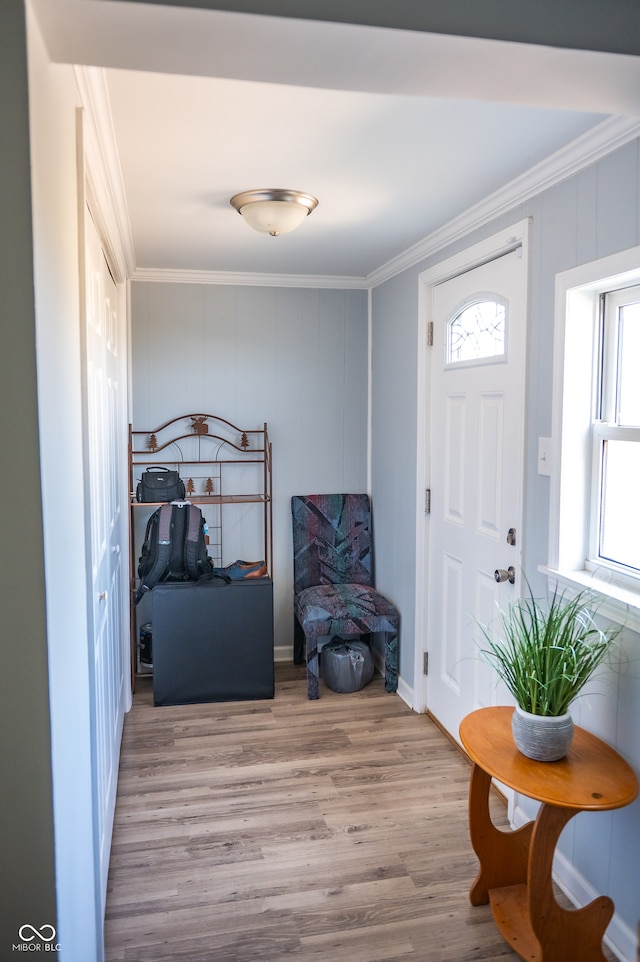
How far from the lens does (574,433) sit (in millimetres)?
2299

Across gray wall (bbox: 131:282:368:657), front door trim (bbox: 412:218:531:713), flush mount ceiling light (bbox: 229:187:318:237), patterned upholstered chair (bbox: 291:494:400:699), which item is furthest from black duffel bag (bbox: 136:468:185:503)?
flush mount ceiling light (bbox: 229:187:318:237)

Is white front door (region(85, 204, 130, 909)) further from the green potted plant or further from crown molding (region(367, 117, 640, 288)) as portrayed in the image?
crown molding (region(367, 117, 640, 288))

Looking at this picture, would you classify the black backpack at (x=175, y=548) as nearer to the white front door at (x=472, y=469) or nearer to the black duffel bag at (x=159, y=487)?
the black duffel bag at (x=159, y=487)

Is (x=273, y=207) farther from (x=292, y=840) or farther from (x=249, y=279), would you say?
(x=292, y=840)

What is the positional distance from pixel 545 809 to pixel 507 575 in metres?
1.00

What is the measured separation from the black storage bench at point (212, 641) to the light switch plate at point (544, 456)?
1.80 metres

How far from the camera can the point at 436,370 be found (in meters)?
3.41

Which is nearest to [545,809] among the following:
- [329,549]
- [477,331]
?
[477,331]

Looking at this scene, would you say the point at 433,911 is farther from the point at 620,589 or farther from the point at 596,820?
the point at 620,589

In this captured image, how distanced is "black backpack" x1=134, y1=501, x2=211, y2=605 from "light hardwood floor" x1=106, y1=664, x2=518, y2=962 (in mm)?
690

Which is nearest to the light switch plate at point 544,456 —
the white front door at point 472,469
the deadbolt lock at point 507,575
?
the white front door at point 472,469

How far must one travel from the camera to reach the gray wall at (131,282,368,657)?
4.13 meters

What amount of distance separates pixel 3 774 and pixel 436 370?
2.71 m

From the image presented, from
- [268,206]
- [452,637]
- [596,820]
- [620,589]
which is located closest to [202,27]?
[268,206]
